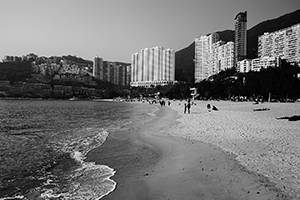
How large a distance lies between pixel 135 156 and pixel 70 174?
275cm

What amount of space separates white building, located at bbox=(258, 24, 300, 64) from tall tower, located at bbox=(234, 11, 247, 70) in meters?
13.5

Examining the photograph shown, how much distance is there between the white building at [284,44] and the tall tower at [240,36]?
44.4 ft

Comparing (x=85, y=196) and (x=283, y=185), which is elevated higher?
(x=283, y=185)

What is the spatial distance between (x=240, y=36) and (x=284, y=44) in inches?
1700

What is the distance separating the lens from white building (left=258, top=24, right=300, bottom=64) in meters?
126

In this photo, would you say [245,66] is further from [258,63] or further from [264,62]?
[264,62]

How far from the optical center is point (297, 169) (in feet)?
18.1

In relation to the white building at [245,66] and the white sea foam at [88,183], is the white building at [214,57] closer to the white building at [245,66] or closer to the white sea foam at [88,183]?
the white building at [245,66]

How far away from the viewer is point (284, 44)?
449 feet

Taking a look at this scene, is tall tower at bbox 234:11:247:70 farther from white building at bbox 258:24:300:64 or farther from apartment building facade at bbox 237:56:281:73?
apartment building facade at bbox 237:56:281:73

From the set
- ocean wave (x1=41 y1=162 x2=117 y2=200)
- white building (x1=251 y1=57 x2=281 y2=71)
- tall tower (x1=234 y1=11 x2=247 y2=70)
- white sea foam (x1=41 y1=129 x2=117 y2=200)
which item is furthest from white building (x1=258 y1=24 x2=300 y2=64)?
ocean wave (x1=41 y1=162 x2=117 y2=200)

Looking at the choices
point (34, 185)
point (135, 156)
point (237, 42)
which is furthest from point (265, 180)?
point (237, 42)

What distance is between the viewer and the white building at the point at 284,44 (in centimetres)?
12629

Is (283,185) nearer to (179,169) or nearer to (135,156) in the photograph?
(179,169)
